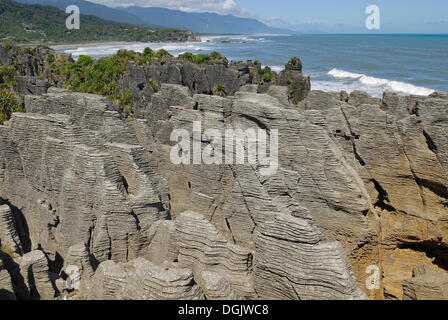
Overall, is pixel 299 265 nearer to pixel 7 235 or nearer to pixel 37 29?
pixel 7 235

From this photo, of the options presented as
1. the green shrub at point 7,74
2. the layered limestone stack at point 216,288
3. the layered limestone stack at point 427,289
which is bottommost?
the layered limestone stack at point 427,289

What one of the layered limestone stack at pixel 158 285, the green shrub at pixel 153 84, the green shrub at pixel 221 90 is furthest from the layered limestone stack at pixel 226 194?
the green shrub at pixel 153 84

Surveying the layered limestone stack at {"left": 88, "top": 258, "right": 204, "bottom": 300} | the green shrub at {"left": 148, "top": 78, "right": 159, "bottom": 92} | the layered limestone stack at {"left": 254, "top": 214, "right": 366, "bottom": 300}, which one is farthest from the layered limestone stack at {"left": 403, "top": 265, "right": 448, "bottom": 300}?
the green shrub at {"left": 148, "top": 78, "right": 159, "bottom": 92}

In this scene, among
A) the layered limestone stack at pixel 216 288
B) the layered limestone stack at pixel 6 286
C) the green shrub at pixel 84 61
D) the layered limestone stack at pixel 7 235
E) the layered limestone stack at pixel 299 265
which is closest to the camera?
the layered limestone stack at pixel 299 265

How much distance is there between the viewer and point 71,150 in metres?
10.3

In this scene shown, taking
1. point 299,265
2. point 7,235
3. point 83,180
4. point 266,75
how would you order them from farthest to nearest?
1. point 266,75
2. point 83,180
3. point 7,235
4. point 299,265

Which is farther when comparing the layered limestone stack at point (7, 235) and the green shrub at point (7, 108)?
the green shrub at point (7, 108)

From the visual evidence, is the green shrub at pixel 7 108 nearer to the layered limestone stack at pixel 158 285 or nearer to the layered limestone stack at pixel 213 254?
the layered limestone stack at pixel 213 254

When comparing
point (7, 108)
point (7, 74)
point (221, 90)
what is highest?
point (7, 74)

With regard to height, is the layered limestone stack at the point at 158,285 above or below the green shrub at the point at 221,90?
below

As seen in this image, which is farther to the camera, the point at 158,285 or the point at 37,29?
the point at 37,29

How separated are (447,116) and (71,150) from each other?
37.6 feet

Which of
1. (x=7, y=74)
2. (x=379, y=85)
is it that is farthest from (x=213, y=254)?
(x=379, y=85)

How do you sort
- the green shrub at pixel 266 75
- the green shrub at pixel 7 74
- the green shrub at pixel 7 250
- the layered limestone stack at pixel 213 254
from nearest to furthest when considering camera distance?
the layered limestone stack at pixel 213 254 → the green shrub at pixel 7 250 → the green shrub at pixel 7 74 → the green shrub at pixel 266 75
